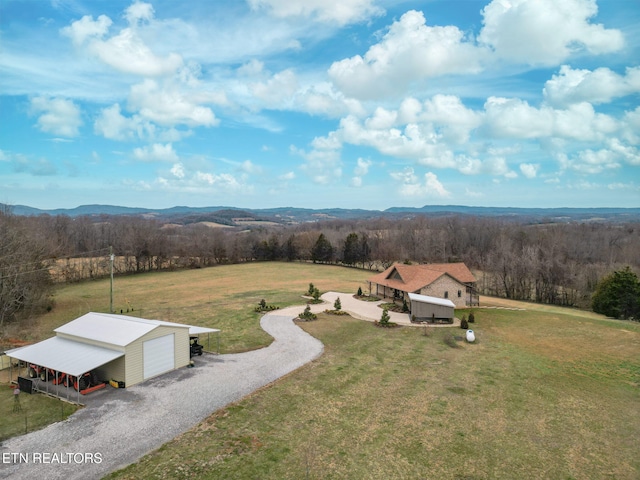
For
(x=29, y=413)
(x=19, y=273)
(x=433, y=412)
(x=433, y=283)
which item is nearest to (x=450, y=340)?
(x=433, y=283)

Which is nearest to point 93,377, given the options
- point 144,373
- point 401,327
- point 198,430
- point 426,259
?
point 144,373

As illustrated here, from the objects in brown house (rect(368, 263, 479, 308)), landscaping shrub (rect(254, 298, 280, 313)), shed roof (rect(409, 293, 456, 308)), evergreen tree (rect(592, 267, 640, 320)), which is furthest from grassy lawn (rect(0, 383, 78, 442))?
evergreen tree (rect(592, 267, 640, 320))

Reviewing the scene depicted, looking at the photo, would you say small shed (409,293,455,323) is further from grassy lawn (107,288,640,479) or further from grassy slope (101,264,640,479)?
grassy slope (101,264,640,479)

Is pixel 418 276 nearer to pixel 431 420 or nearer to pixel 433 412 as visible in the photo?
pixel 433 412

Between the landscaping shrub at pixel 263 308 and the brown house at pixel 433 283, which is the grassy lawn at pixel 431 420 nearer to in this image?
the brown house at pixel 433 283

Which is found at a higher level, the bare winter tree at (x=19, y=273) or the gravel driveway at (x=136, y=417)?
the bare winter tree at (x=19, y=273)

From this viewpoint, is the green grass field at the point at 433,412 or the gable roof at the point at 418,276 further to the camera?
the gable roof at the point at 418,276

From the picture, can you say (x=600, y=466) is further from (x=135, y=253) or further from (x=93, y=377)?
(x=135, y=253)

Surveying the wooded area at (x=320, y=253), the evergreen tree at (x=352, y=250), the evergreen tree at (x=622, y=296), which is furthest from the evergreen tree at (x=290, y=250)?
the evergreen tree at (x=622, y=296)
